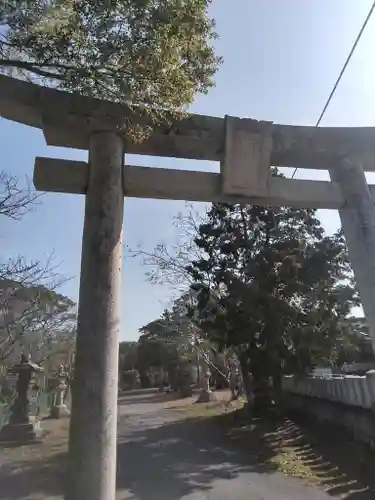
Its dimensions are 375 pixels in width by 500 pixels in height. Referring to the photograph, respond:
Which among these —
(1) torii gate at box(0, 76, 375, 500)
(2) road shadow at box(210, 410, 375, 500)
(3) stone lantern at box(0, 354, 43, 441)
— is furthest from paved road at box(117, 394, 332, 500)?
(1) torii gate at box(0, 76, 375, 500)

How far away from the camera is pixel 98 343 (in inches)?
125

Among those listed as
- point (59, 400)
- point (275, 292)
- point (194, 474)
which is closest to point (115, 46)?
point (194, 474)

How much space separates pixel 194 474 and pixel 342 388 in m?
3.84

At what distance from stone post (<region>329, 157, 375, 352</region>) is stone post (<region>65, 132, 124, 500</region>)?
2333 millimetres

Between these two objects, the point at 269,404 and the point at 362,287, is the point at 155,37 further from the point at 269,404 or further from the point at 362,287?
the point at 269,404

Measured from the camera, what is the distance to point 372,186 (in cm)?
452

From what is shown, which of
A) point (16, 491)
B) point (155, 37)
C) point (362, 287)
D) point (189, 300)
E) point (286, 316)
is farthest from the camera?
point (189, 300)

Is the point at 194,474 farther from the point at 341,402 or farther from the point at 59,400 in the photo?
the point at 59,400

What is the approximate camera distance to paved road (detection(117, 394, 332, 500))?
595cm

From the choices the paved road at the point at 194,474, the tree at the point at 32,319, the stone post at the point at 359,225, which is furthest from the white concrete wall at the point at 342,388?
the tree at the point at 32,319

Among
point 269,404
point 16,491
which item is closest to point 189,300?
point 269,404

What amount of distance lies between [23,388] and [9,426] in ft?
3.35

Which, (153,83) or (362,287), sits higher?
(153,83)

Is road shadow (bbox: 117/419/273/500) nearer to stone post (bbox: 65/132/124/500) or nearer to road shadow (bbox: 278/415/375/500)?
road shadow (bbox: 278/415/375/500)
